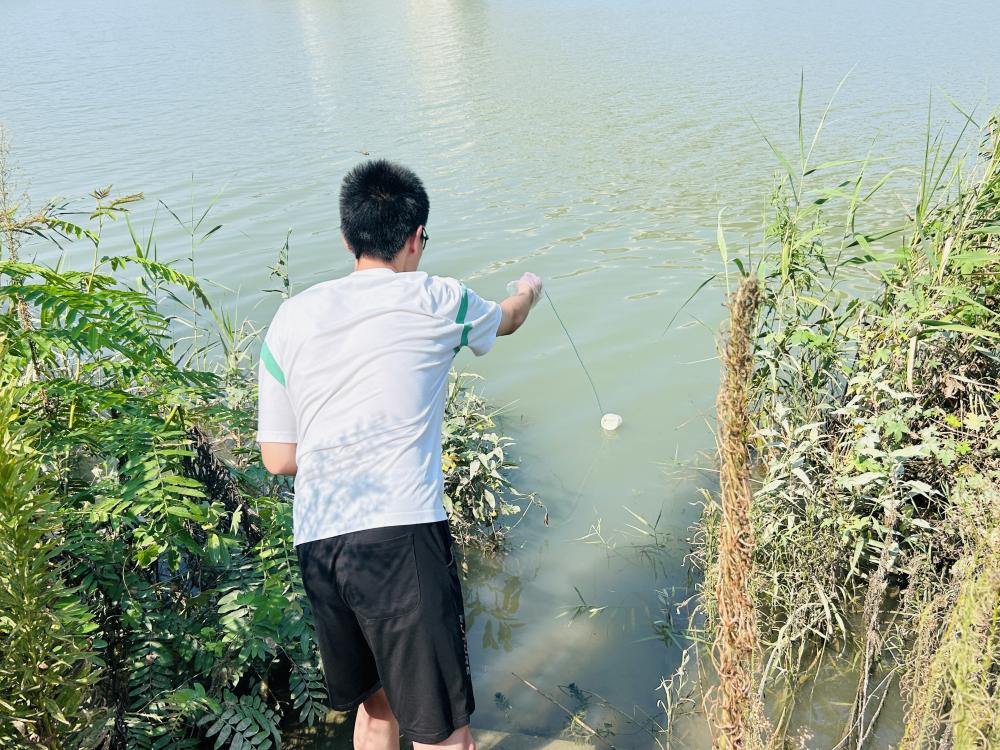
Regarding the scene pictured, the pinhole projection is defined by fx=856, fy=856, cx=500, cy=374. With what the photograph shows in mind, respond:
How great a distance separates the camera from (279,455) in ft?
8.96

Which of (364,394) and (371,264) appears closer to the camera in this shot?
(364,394)

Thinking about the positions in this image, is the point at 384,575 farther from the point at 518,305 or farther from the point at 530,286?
the point at 530,286

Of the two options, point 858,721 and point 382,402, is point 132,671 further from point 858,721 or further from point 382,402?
point 858,721

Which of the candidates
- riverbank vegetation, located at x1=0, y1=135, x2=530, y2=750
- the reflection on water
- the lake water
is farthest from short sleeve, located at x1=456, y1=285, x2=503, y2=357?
the reflection on water

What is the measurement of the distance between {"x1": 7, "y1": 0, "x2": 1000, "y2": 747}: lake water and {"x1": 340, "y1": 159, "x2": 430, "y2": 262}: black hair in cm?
217

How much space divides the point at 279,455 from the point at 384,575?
54 cm

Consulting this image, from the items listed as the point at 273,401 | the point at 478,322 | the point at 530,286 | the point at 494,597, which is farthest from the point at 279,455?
the point at 494,597

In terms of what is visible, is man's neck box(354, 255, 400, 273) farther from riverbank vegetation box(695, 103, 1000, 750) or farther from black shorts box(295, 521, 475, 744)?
riverbank vegetation box(695, 103, 1000, 750)

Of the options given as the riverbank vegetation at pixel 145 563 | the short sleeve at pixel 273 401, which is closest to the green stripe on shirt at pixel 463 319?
the short sleeve at pixel 273 401

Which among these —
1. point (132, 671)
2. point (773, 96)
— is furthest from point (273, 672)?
point (773, 96)

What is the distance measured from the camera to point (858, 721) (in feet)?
11.0

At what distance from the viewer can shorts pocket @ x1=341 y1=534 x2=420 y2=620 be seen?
8.18ft

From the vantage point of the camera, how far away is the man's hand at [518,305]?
2.96m

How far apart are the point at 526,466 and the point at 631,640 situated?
1.72m
